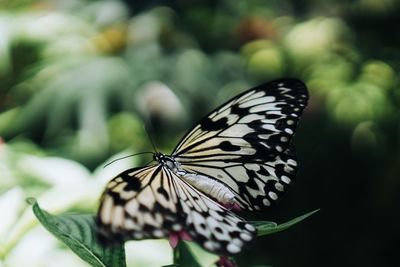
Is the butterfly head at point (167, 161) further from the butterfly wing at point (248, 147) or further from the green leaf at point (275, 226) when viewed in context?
the green leaf at point (275, 226)

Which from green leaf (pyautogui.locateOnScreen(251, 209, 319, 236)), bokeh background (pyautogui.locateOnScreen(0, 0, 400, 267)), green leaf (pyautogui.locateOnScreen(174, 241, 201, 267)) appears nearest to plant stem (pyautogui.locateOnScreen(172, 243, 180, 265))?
green leaf (pyautogui.locateOnScreen(174, 241, 201, 267))

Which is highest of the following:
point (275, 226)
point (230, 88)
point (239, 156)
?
point (230, 88)

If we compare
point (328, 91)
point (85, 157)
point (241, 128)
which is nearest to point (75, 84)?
point (85, 157)

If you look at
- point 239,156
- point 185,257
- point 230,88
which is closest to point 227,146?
point 239,156

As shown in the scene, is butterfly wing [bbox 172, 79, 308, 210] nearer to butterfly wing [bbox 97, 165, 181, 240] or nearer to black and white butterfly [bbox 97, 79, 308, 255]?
black and white butterfly [bbox 97, 79, 308, 255]

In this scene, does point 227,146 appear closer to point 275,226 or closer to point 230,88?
point 275,226

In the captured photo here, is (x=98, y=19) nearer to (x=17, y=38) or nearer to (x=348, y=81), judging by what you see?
(x=17, y=38)

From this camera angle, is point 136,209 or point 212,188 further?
point 212,188
